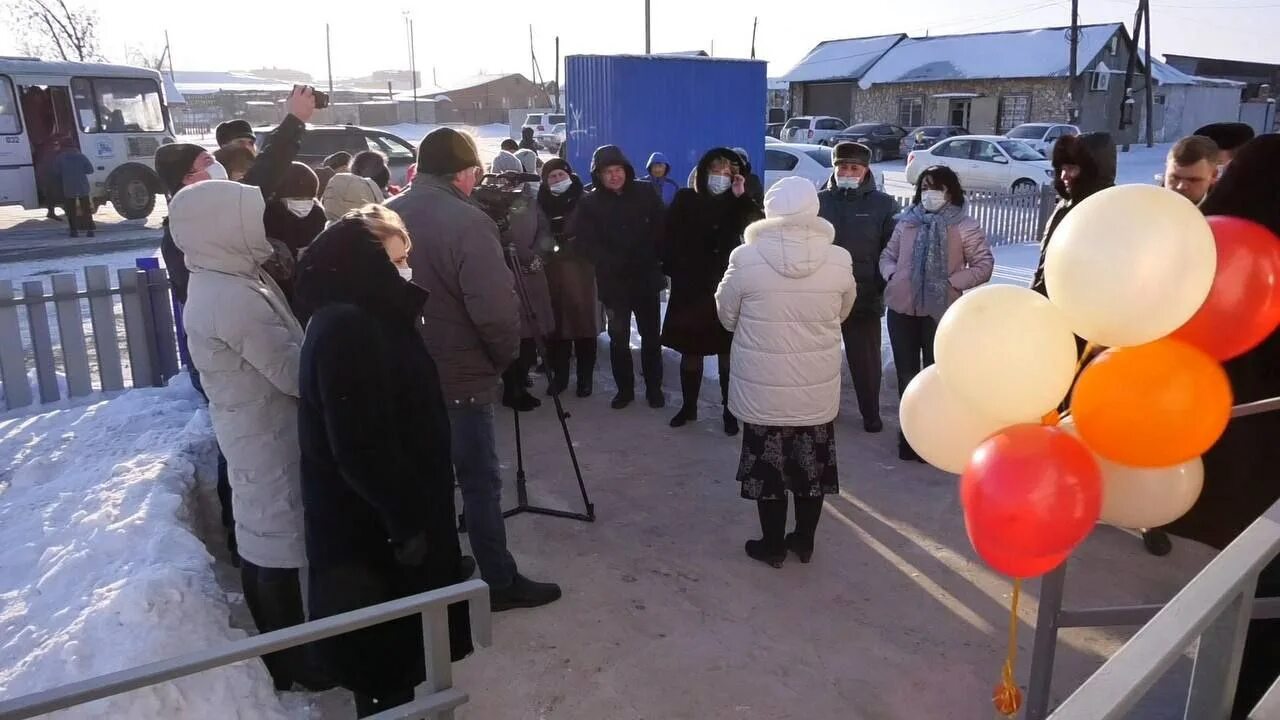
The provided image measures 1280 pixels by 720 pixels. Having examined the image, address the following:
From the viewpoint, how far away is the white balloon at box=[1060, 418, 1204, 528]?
222 cm

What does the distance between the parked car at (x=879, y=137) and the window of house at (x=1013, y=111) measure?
19.8 feet

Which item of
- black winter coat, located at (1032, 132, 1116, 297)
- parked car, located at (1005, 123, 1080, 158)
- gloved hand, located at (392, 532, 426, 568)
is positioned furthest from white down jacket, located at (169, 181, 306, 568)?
parked car, located at (1005, 123, 1080, 158)

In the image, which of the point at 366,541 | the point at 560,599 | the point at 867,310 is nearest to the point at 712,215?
the point at 867,310

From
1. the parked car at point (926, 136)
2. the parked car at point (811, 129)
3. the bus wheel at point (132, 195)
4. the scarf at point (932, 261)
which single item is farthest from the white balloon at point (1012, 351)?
the parked car at point (811, 129)

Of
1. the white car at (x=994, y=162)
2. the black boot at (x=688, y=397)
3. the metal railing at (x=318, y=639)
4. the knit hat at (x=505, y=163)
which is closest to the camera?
the metal railing at (x=318, y=639)

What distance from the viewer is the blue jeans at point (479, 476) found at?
3.48 meters

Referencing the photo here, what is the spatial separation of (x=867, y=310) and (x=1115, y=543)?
1.96m

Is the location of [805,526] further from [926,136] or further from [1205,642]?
[926,136]

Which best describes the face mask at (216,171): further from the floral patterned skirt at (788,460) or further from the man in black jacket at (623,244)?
the floral patterned skirt at (788,460)

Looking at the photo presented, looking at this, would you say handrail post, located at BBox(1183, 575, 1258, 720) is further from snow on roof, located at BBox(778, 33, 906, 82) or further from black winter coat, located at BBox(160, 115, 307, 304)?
snow on roof, located at BBox(778, 33, 906, 82)

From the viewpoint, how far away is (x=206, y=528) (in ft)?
13.5

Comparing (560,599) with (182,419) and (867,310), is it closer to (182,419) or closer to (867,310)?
(182,419)

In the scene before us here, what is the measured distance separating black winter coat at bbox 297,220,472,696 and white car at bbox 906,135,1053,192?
57.5 feet

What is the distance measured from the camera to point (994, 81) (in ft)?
111
